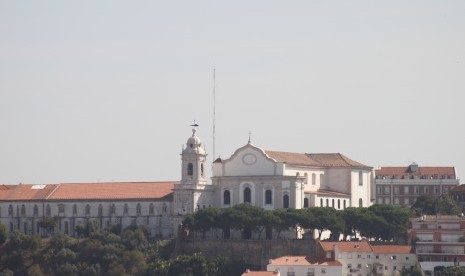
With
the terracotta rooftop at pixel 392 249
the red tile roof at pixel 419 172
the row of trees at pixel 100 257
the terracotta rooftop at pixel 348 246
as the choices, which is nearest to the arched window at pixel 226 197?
the row of trees at pixel 100 257

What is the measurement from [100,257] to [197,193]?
10.3 metres

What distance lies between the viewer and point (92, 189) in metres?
137

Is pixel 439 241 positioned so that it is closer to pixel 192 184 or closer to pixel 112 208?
pixel 192 184

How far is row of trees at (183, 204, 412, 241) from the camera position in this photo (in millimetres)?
122875

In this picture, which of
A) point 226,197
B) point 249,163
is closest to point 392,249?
point 249,163

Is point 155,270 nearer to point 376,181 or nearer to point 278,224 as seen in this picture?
point 278,224

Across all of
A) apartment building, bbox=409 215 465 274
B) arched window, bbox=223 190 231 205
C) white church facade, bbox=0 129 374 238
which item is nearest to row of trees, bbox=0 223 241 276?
white church facade, bbox=0 129 374 238

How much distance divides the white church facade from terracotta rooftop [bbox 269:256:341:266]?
1125cm

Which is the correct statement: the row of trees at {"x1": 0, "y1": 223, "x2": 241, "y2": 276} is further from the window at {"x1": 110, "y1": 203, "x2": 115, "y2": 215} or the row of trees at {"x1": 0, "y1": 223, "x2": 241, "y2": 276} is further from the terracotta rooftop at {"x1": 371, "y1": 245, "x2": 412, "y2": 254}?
the terracotta rooftop at {"x1": 371, "y1": 245, "x2": 412, "y2": 254}

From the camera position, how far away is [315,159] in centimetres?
13712

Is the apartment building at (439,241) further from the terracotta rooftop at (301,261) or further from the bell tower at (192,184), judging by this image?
the bell tower at (192,184)

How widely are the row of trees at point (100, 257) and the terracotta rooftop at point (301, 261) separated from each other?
3.87 metres

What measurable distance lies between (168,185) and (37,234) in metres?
11.2

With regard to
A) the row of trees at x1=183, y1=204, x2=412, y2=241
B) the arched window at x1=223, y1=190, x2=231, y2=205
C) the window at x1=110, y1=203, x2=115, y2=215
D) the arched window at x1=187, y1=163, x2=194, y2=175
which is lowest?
the row of trees at x1=183, y1=204, x2=412, y2=241
